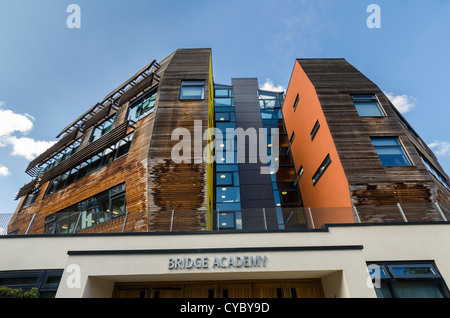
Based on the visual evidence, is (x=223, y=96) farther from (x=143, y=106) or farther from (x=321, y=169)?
(x=321, y=169)

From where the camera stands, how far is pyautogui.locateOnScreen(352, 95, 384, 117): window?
15.1 metres

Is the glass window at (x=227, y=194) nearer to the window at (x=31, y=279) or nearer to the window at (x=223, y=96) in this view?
the window at (x=223, y=96)

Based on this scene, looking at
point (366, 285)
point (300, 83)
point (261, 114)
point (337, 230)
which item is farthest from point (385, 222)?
point (261, 114)

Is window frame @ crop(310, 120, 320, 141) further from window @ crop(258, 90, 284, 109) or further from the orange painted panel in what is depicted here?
window @ crop(258, 90, 284, 109)

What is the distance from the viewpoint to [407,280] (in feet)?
26.4

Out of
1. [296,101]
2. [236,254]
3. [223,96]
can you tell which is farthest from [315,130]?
[236,254]

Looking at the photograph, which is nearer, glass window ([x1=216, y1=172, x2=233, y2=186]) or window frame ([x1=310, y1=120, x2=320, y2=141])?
window frame ([x1=310, y1=120, x2=320, y2=141])

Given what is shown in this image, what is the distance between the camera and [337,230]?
8.96 meters

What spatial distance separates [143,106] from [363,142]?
557 inches

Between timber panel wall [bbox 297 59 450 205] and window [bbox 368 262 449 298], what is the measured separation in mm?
3560

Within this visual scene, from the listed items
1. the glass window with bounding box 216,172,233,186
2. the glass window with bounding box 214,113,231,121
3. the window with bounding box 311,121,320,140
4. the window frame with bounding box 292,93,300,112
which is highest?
the glass window with bounding box 214,113,231,121

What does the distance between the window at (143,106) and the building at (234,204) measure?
0.43ft

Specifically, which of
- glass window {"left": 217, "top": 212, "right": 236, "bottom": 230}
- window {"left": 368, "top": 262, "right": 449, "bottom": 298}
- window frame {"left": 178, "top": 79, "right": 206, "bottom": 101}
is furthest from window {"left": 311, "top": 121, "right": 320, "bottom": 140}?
glass window {"left": 217, "top": 212, "right": 236, "bottom": 230}

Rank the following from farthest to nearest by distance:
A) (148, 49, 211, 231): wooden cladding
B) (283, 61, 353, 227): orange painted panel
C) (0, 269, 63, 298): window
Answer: (283, 61, 353, 227): orange painted panel → (148, 49, 211, 231): wooden cladding → (0, 269, 63, 298): window
